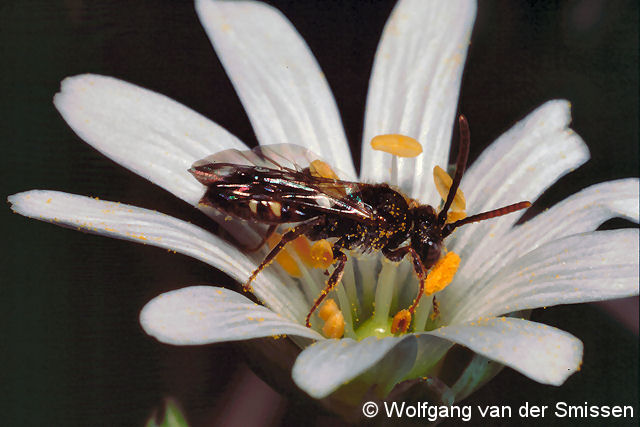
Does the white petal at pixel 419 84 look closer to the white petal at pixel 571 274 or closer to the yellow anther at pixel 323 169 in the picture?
the yellow anther at pixel 323 169

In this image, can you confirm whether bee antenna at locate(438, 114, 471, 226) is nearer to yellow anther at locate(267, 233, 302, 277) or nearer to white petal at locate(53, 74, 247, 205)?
yellow anther at locate(267, 233, 302, 277)

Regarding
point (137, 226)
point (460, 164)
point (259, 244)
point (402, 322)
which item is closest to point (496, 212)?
point (460, 164)

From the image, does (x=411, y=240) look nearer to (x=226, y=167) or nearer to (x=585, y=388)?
(x=226, y=167)

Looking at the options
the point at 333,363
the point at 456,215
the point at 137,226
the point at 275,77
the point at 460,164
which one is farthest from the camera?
the point at 275,77

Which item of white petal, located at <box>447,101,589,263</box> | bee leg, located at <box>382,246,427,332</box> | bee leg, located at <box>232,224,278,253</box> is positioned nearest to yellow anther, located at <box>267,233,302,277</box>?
bee leg, located at <box>232,224,278,253</box>

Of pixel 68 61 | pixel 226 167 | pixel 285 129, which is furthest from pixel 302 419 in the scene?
pixel 68 61

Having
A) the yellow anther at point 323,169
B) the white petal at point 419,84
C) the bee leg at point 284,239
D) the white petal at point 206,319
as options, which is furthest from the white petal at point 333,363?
the white petal at point 419,84

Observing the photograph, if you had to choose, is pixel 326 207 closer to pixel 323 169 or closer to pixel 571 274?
pixel 323 169
